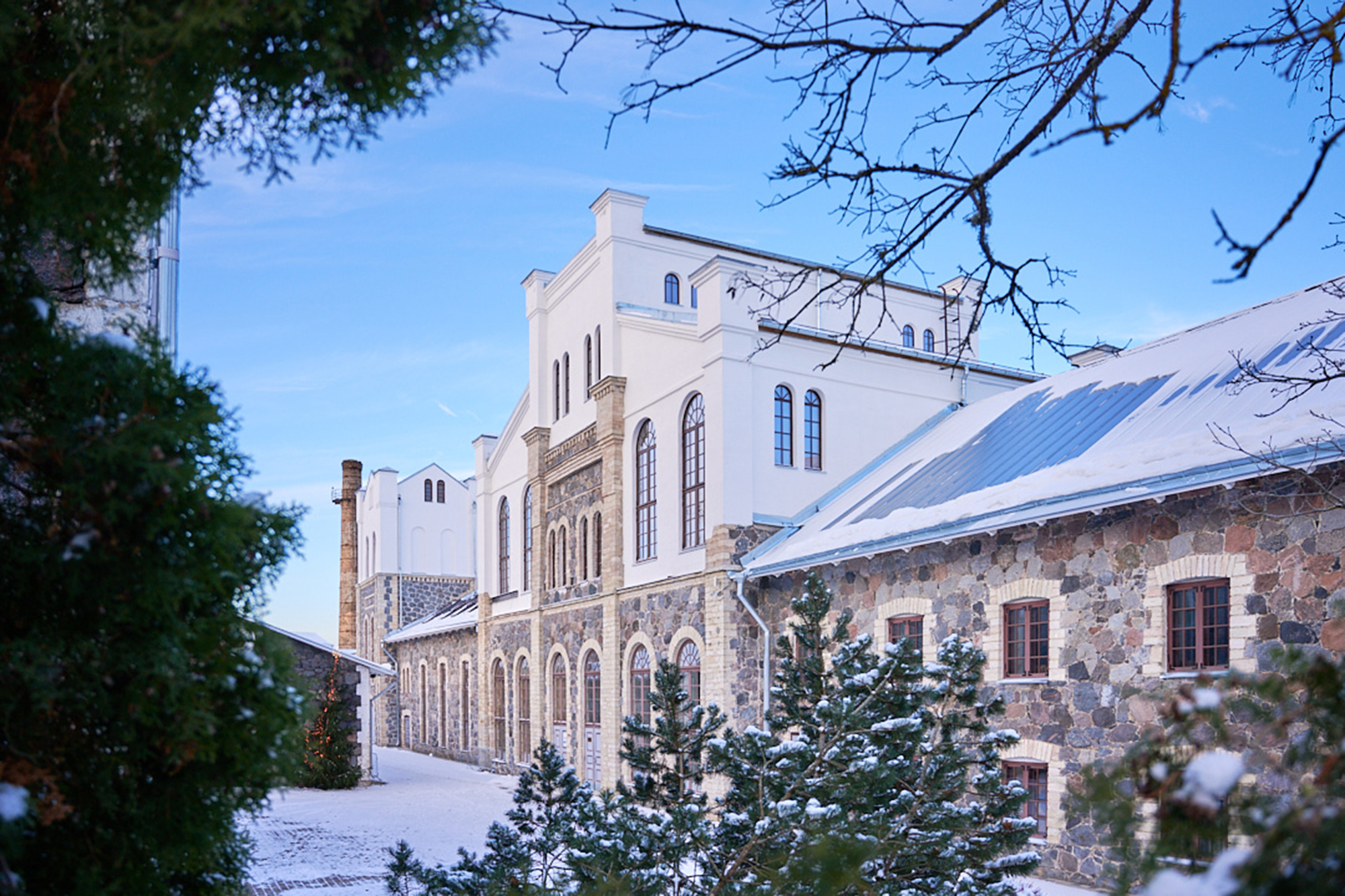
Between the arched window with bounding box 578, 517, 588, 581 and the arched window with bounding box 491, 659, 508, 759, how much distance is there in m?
6.54

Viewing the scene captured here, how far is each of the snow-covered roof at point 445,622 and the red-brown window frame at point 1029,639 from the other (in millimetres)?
21421

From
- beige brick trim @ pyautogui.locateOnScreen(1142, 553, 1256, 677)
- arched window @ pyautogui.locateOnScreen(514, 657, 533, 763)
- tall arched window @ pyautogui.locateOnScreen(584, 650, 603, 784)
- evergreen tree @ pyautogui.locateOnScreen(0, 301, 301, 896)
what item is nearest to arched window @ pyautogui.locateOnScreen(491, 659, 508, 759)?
arched window @ pyautogui.locateOnScreen(514, 657, 533, 763)

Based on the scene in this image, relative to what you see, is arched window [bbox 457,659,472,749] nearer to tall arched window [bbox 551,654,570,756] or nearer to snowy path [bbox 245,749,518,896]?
snowy path [bbox 245,749,518,896]

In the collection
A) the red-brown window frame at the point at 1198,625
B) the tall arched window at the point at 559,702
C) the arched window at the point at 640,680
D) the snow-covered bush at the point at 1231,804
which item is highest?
the snow-covered bush at the point at 1231,804

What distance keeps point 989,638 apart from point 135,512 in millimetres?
12202

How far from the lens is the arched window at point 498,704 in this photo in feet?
98.8

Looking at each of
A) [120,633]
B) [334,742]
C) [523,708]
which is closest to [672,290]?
[523,708]

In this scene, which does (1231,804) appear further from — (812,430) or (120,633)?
(812,430)

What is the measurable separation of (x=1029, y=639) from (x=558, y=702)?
51.4 feet

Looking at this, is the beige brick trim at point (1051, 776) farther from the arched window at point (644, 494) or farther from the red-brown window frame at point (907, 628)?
the arched window at point (644, 494)

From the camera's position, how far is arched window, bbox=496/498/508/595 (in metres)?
30.7

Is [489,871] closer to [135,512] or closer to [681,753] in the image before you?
[681,753]

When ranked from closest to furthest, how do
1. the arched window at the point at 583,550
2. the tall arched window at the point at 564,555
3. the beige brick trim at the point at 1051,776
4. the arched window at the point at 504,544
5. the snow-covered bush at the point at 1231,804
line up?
the snow-covered bush at the point at 1231,804 → the beige brick trim at the point at 1051,776 → the arched window at the point at 583,550 → the tall arched window at the point at 564,555 → the arched window at the point at 504,544

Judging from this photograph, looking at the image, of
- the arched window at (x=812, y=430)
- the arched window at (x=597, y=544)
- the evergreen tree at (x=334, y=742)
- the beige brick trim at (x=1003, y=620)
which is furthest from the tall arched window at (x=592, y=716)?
the beige brick trim at (x=1003, y=620)
